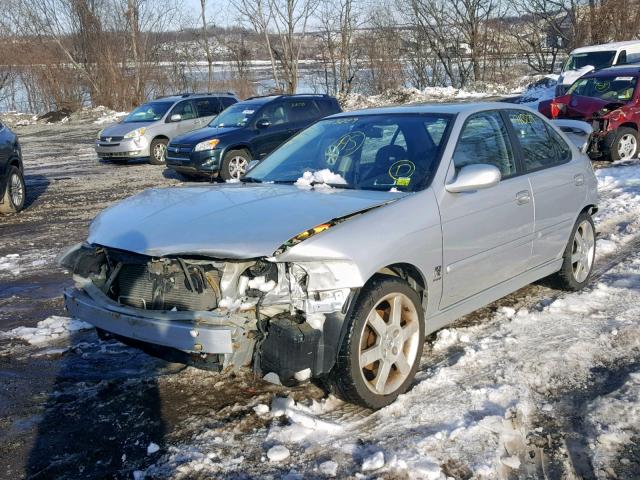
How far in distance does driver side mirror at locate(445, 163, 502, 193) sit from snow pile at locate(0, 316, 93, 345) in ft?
9.91

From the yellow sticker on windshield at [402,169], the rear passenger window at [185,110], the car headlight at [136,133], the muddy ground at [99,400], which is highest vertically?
the rear passenger window at [185,110]

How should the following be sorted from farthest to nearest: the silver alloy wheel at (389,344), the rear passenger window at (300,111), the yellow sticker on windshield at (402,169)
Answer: the rear passenger window at (300,111)
the yellow sticker on windshield at (402,169)
the silver alloy wheel at (389,344)

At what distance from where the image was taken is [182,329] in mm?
3576

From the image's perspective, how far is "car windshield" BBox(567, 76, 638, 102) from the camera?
13609 mm

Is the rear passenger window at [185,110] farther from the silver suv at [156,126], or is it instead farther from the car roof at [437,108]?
the car roof at [437,108]

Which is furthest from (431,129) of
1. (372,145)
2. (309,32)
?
(309,32)

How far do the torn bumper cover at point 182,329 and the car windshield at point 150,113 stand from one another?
47.0 ft

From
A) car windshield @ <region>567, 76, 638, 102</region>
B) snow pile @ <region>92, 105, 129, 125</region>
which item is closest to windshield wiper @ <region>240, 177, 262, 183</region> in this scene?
car windshield @ <region>567, 76, 638, 102</region>

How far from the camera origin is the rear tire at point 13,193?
10.9 m

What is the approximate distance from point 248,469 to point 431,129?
2681mm

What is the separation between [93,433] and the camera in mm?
3797

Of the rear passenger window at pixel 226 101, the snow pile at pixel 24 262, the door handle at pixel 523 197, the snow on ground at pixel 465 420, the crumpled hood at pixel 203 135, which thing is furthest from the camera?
the rear passenger window at pixel 226 101

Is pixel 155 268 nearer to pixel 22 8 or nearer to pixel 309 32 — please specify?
pixel 309 32

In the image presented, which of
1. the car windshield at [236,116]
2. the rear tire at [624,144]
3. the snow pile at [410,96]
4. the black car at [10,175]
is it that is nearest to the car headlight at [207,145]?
the car windshield at [236,116]
